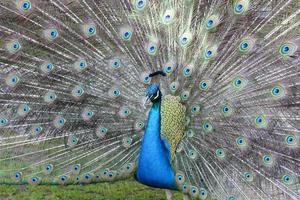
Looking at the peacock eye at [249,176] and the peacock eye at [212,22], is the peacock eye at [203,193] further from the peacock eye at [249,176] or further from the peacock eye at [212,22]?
the peacock eye at [212,22]

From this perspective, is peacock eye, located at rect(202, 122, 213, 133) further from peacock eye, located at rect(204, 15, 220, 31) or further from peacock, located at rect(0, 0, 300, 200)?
peacock eye, located at rect(204, 15, 220, 31)

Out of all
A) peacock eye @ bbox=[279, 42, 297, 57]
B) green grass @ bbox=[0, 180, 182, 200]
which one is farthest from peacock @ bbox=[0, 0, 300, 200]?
green grass @ bbox=[0, 180, 182, 200]

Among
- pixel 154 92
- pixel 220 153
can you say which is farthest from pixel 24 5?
pixel 220 153

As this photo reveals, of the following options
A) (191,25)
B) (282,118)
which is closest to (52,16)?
(191,25)

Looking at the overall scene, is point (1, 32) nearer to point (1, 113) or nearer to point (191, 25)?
point (1, 113)

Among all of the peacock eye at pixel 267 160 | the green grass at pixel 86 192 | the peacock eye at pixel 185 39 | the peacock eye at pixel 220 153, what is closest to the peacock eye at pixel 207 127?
the peacock eye at pixel 220 153

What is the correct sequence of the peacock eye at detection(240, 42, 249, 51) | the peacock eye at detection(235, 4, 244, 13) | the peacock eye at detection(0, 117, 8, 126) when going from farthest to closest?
the peacock eye at detection(0, 117, 8, 126) → the peacock eye at detection(240, 42, 249, 51) → the peacock eye at detection(235, 4, 244, 13)

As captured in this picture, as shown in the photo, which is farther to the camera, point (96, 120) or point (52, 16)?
point (96, 120)
